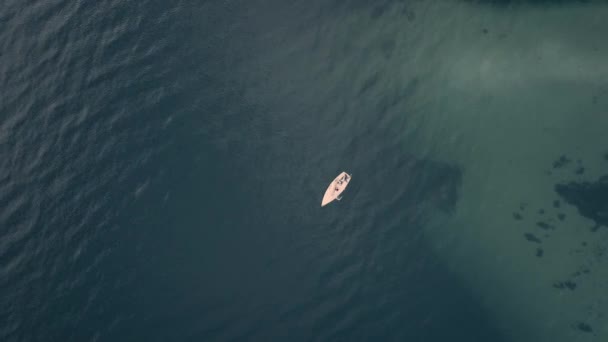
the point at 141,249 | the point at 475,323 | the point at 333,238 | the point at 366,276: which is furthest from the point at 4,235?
the point at 475,323

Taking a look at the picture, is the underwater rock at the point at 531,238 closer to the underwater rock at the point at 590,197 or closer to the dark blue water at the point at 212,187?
the underwater rock at the point at 590,197

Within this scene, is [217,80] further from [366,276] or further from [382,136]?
[366,276]

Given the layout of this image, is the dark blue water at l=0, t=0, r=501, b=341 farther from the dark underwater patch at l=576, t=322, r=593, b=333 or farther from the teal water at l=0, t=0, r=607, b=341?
the dark underwater patch at l=576, t=322, r=593, b=333

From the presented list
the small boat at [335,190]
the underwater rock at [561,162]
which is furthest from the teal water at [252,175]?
the underwater rock at [561,162]

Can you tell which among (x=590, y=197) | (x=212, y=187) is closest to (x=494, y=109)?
(x=590, y=197)

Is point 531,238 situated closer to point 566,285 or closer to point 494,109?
point 566,285

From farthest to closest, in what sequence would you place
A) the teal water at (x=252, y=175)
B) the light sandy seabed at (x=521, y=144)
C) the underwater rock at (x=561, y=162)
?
the teal water at (x=252, y=175), the underwater rock at (x=561, y=162), the light sandy seabed at (x=521, y=144)
